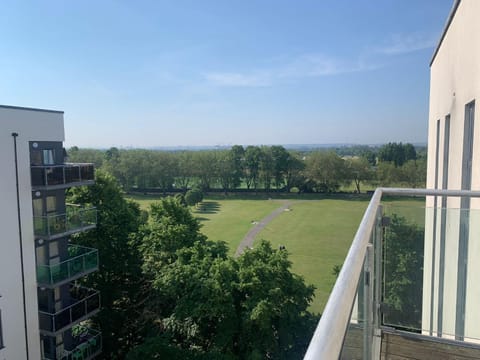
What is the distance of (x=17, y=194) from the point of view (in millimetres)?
9094

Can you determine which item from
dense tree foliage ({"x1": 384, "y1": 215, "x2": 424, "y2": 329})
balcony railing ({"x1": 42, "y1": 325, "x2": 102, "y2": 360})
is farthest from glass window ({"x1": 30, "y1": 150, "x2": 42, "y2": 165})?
dense tree foliage ({"x1": 384, "y1": 215, "x2": 424, "y2": 329})

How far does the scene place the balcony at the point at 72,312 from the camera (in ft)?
32.9

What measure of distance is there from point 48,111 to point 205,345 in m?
7.62

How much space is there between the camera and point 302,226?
124ft

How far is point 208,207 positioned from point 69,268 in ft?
125

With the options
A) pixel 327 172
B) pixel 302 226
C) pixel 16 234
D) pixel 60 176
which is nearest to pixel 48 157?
pixel 60 176

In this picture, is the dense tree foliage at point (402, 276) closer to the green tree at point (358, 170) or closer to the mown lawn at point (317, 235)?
the mown lawn at point (317, 235)

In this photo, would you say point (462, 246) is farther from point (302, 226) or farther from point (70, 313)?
point (302, 226)

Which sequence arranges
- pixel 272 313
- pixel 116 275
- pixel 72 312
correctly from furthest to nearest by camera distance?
pixel 116 275, pixel 72 312, pixel 272 313

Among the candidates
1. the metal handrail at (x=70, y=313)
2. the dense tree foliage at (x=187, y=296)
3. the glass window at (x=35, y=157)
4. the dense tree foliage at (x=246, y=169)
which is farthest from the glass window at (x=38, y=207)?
the dense tree foliage at (x=246, y=169)

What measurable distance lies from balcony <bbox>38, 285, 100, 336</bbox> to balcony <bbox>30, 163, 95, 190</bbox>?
3412 mm

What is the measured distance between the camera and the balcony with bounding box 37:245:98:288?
9934 mm

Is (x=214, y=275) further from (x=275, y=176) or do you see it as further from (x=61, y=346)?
(x=275, y=176)

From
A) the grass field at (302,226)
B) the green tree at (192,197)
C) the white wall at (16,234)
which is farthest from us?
the green tree at (192,197)
